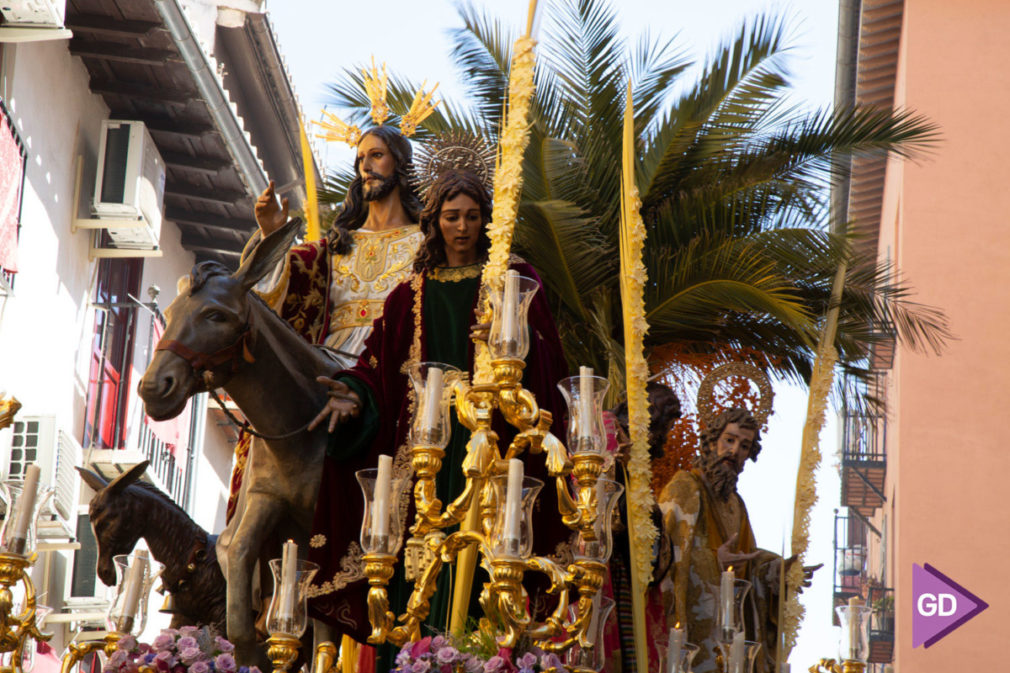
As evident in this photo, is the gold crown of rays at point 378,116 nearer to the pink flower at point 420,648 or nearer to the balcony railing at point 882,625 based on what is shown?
the pink flower at point 420,648

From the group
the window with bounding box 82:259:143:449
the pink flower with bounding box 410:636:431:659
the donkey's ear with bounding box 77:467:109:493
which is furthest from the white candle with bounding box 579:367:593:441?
the window with bounding box 82:259:143:449

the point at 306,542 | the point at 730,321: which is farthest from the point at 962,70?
the point at 306,542

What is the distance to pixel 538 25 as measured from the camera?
711 cm

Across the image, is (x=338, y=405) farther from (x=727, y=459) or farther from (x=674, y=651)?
(x=727, y=459)

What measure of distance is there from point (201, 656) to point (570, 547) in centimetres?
161

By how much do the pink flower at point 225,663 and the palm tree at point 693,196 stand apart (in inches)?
219

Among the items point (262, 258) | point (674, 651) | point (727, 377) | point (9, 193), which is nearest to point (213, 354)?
point (262, 258)

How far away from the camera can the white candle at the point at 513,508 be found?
19.6 feet

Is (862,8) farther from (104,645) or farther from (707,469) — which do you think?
(104,645)

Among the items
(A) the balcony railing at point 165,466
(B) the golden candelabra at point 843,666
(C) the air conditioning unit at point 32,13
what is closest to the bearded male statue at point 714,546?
(B) the golden candelabra at point 843,666

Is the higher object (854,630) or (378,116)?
(378,116)

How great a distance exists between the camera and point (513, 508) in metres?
6.01

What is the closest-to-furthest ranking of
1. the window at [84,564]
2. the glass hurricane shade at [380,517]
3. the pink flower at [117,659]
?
the glass hurricane shade at [380,517]
the pink flower at [117,659]
the window at [84,564]

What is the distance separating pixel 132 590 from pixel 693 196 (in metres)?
7.22
